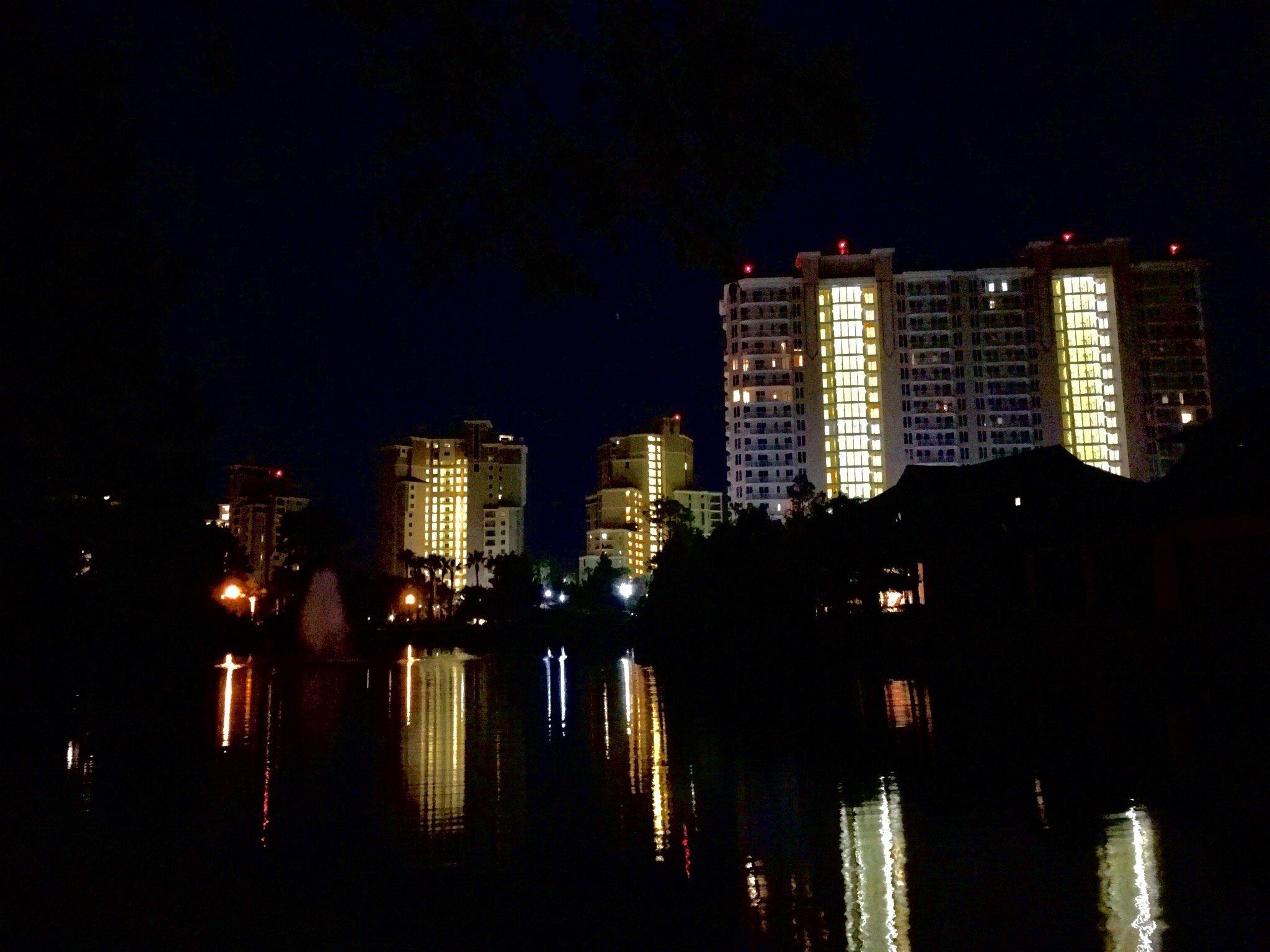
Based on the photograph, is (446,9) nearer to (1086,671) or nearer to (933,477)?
(1086,671)

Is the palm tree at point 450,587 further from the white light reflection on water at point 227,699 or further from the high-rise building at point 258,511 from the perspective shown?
the white light reflection on water at point 227,699

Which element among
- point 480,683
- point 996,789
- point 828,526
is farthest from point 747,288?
point 996,789

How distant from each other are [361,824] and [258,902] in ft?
7.28

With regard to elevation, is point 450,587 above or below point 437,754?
above

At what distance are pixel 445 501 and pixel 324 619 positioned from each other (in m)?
104

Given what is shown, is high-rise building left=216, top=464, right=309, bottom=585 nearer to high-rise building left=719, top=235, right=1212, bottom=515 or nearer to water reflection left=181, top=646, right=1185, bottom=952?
high-rise building left=719, top=235, right=1212, bottom=515

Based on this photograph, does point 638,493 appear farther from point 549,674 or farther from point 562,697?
point 562,697

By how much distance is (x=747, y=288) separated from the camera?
10850 cm

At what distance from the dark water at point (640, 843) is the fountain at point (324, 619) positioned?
32.9m

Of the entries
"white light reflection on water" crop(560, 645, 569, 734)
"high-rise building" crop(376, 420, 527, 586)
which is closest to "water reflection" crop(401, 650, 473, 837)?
"white light reflection on water" crop(560, 645, 569, 734)

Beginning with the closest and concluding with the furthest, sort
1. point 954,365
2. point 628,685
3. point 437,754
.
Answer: point 437,754 → point 628,685 → point 954,365

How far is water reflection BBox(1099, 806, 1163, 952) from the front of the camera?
5664 millimetres

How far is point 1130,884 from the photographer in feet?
21.7

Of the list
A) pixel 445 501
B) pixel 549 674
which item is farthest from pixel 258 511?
pixel 549 674
